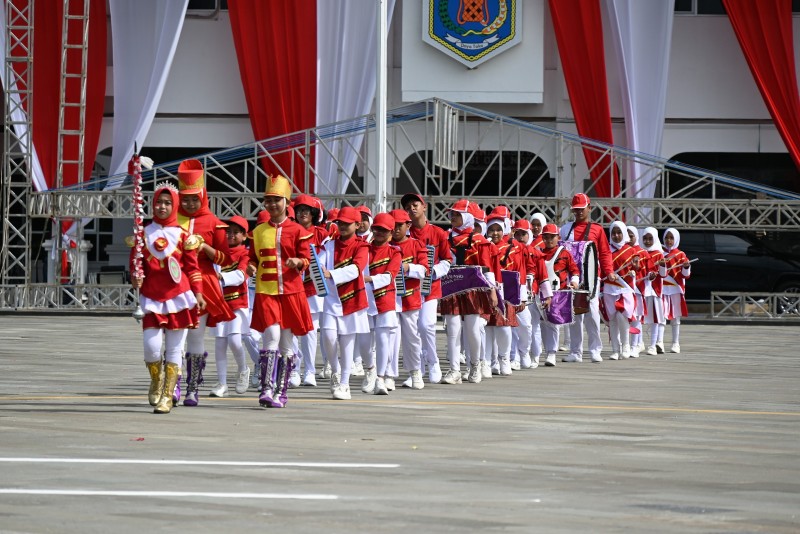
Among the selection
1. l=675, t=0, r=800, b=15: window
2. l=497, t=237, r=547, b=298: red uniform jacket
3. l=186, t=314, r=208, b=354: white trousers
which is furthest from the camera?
l=675, t=0, r=800, b=15: window

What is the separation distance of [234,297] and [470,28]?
72.1 feet

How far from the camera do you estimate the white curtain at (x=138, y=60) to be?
34.8 meters

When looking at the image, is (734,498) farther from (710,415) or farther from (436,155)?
(436,155)

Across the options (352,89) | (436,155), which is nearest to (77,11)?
(352,89)

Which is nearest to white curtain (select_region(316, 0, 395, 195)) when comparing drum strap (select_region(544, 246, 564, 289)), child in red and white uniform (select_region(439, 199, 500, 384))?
drum strap (select_region(544, 246, 564, 289))

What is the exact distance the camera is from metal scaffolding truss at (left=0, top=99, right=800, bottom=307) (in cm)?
2970

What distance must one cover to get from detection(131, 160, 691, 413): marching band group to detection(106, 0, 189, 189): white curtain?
53.2 ft

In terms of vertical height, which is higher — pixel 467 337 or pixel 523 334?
pixel 467 337

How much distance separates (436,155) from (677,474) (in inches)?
787

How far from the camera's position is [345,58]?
34688mm

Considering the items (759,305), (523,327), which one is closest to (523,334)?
(523,327)

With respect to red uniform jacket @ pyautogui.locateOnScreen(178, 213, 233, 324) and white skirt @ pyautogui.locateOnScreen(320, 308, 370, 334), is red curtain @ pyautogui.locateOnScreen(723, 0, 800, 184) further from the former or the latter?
red uniform jacket @ pyautogui.locateOnScreen(178, 213, 233, 324)

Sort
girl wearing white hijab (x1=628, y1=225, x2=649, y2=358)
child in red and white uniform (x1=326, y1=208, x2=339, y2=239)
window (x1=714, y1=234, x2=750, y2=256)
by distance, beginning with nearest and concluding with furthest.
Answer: child in red and white uniform (x1=326, y1=208, x2=339, y2=239) < girl wearing white hijab (x1=628, y1=225, x2=649, y2=358) < window (x1=714, y1=234, x2=750, y2=256)

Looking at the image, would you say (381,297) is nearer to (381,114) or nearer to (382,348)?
(382,348)
